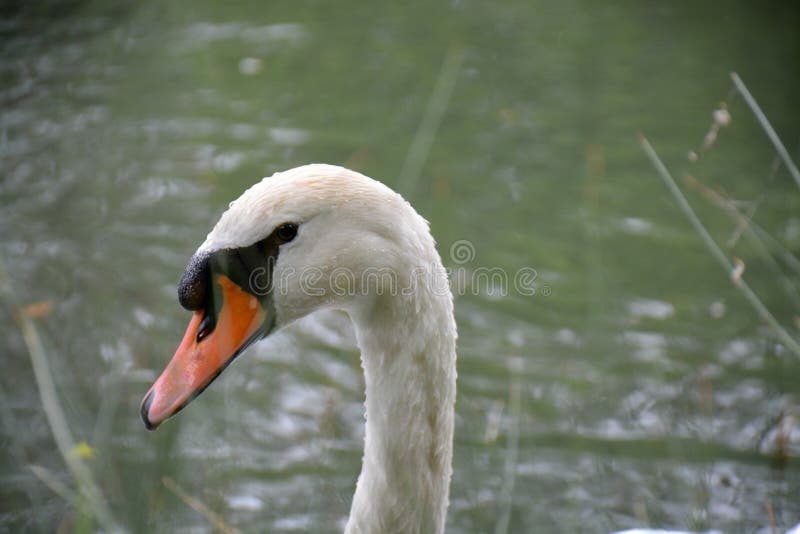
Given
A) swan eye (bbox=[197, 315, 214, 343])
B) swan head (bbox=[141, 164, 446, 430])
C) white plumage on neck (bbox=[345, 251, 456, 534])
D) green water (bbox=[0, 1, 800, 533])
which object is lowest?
green water (bbox=[0, 1, 800, 533])

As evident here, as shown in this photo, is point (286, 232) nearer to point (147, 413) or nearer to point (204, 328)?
point (204, 328)

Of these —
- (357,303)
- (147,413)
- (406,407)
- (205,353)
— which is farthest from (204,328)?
(406,407)

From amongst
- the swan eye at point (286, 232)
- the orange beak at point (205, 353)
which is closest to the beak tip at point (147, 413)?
the orange beak at point (205, 353)

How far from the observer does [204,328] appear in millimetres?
2387

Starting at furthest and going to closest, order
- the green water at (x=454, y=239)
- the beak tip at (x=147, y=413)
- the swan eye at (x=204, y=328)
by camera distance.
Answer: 1. the green water at (x=454, y=239)
2. the swan eye at (x=204, y=328)
3. the beak tip at (x=147, y=413)

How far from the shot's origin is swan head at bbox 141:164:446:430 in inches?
90.1

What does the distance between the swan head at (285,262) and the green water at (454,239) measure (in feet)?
1.01

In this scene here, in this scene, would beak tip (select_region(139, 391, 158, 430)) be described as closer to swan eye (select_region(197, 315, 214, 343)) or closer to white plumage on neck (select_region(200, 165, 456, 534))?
swan eye (select_region(197, 315, 214, 343))

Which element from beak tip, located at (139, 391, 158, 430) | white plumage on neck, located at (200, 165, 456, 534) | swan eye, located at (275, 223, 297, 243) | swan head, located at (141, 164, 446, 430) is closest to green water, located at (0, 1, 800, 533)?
beak tip, located at (139, 391, 158, 430)

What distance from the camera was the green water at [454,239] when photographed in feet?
12.8

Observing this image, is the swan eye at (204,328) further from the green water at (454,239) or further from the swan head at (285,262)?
the green water at (454,239)

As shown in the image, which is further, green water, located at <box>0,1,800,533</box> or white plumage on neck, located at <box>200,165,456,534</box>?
green water, located at <box>0,1,800,533</box>

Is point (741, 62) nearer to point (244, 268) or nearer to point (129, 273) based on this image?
point (129, 273)

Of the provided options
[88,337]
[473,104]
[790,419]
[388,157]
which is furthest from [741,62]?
[88,337]
